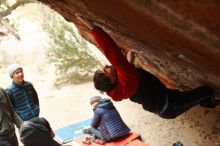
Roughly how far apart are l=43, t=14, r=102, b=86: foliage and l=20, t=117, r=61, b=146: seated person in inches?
291

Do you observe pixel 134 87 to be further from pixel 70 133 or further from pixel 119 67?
pixel 70 133

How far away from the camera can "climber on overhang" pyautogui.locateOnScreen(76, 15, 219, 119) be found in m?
4.12

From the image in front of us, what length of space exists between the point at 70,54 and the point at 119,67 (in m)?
8.66

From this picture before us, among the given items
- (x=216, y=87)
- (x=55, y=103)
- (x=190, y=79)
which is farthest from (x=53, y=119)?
(x=216, y=87)

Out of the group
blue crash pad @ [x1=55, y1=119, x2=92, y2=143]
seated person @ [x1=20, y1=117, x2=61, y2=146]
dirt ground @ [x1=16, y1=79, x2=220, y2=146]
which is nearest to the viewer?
seated person @ [x1=20, y1=117, x2=61, y2=146]

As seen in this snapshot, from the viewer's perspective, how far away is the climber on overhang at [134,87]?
412cm

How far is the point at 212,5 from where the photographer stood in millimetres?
2070

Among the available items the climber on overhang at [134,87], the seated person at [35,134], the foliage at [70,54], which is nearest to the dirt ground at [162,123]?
the climber on overhang at [134,87]

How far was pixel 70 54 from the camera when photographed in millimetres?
12609

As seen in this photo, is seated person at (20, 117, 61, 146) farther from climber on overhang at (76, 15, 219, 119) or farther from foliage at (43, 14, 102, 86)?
foliage at (43, 14, 102, 86)

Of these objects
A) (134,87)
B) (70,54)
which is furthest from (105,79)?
(70,54)

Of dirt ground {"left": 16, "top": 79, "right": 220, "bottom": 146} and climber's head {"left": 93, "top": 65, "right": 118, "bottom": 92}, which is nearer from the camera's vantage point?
climber's head {"left": 93, "top": 65, "right": 118, "bottom": 92}

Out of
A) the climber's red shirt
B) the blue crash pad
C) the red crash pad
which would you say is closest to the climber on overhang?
the climber's red shirt

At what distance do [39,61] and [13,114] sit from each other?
32.4ft
